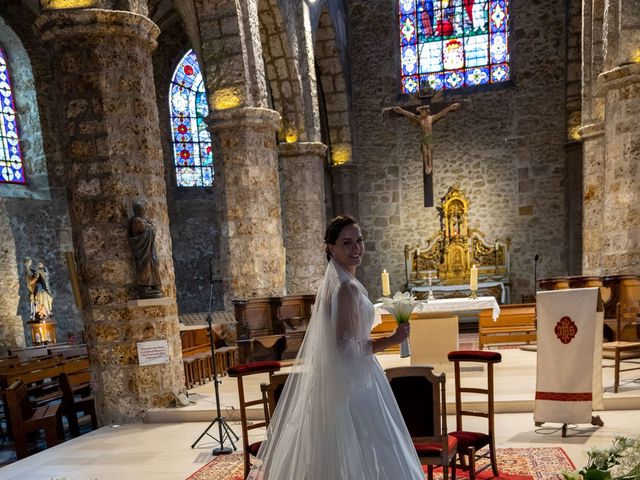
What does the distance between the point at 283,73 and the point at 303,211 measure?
2.73m

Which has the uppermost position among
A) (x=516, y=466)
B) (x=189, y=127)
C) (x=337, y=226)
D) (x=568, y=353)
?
(x=189, y=127)

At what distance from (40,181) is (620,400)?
12.3m

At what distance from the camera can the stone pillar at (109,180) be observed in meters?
5.36

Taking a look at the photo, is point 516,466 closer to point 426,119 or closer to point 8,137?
point 426,119

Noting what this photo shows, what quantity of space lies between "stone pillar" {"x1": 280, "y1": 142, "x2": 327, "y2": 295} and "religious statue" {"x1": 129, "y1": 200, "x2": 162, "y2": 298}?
5.10 meters

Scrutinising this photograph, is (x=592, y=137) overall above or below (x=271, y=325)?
above

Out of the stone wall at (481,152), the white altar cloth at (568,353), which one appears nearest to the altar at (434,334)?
the white altar cloth at (568,353)

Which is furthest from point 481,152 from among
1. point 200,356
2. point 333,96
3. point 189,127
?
point 200,356

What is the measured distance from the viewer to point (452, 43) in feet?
46.3

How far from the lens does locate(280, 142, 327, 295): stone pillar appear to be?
10344 millimetres

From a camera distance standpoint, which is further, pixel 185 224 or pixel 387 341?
pixel 185 224

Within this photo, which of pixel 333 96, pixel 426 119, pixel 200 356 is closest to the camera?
pixel 200 356

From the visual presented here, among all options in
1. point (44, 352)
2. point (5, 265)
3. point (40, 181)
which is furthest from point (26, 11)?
point (44, 352)

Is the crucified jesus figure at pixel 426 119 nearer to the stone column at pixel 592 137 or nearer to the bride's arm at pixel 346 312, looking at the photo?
the stone column at pixel 592 137
